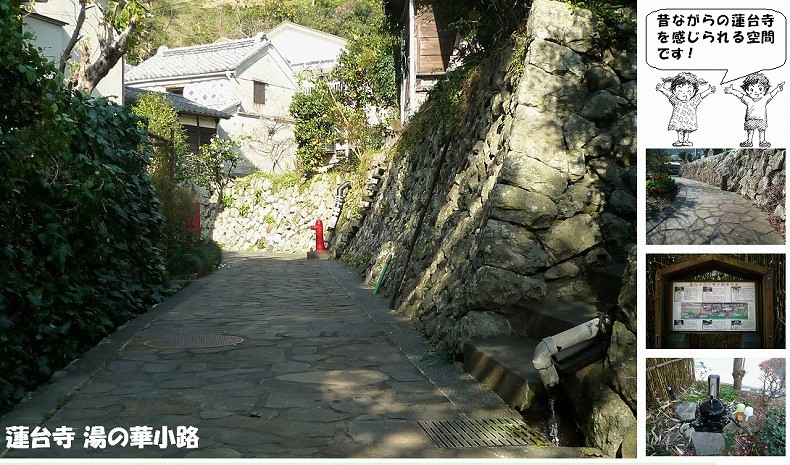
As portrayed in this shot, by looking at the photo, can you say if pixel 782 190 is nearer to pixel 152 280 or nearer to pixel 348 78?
pixel 152 280

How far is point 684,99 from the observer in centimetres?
321

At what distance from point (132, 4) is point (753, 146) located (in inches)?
371

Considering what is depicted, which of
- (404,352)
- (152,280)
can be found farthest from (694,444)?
(152,280)

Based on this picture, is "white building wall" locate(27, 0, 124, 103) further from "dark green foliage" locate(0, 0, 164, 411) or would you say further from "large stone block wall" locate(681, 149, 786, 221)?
"large stone block wall" locate(681, 149, 786, 221)

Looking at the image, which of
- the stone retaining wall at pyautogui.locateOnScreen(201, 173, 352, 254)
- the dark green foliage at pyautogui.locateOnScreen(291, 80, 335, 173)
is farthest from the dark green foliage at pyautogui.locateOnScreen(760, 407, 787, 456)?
the dark green foliage at pyautogui.locateOnScreen(291, 80, 335, 173)

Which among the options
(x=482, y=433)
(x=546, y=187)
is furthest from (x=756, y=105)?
(x=546, y=187)

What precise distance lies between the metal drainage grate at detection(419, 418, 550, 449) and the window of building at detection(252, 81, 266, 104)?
34.0 metres

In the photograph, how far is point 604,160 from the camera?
6871mm

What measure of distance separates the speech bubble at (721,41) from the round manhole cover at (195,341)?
16.7 ft

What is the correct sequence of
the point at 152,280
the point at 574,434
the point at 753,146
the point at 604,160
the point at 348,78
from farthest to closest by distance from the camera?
the point at 348,78 < the point at 152,280 < the point at 604,160 < the point at 574,434 < the point at 753,146

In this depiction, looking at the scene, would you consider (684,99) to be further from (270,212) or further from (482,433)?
(270,212)

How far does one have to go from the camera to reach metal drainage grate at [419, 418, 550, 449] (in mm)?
4348

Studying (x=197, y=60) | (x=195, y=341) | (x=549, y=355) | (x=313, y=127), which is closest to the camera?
(x=549, y=355)

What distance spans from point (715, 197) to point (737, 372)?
37.0 inches
